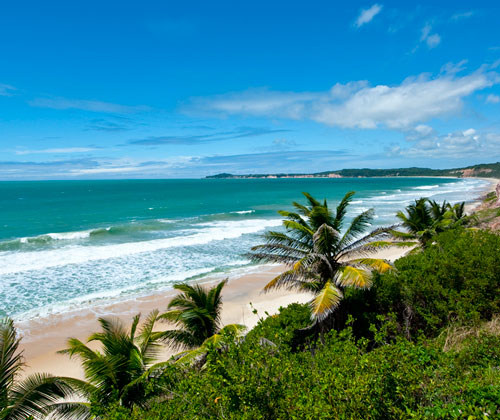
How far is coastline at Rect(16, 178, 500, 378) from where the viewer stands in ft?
43.9

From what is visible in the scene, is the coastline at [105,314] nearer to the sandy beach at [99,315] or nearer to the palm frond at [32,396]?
the sandy beach at [99,315]

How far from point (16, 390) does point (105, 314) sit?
1124 centimetres

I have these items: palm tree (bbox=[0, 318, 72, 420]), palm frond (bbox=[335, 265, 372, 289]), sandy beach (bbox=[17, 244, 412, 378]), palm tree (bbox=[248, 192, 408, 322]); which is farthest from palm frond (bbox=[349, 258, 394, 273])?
palm tree (bbox=[0, 318, 72, 420])

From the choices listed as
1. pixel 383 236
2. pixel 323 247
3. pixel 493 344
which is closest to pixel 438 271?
pixel 383 236

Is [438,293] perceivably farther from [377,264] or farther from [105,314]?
[105,314]

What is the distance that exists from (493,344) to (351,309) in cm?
549

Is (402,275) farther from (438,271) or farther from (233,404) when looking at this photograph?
(233,404)

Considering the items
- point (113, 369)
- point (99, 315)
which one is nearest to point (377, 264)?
point (113, 369)

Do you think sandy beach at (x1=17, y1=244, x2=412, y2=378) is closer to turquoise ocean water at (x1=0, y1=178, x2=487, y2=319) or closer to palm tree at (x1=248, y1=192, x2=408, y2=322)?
turquoise ocean water at (x1=0, y1=178, x2=487, y2=319)

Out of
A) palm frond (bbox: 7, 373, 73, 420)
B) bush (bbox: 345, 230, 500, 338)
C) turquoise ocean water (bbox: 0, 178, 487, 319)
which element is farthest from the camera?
turquoise ocean water (bbox: 0, 178, 487, 319)

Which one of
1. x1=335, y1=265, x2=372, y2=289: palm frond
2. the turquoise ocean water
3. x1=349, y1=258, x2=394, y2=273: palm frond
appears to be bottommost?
the turquoise ocean water

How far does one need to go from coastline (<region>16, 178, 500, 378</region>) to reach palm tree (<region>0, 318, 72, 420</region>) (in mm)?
6234

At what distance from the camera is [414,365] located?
461cm

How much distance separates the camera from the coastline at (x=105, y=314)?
43.9 ft
